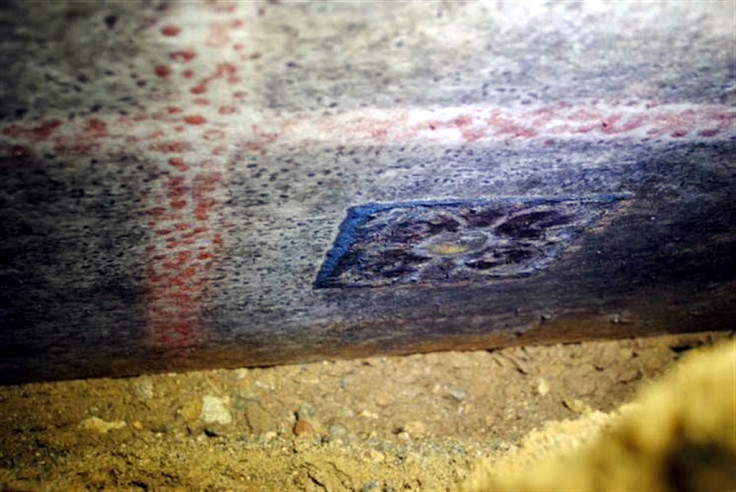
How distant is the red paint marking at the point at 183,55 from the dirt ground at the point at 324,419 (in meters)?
1.71

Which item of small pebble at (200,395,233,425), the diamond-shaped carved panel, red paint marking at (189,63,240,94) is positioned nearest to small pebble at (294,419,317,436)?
small pebble at (200,395,233,425)

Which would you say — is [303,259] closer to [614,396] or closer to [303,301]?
[303,301]

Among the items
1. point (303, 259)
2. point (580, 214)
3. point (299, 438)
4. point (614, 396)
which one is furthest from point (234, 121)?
point (614, 396)

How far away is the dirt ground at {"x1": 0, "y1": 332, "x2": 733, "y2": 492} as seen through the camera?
2096 mm

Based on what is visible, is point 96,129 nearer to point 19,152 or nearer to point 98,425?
point 19,152

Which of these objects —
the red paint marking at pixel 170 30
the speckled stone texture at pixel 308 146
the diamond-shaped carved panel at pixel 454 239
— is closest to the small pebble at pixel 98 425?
the speckled stone texture at pixel 308 146

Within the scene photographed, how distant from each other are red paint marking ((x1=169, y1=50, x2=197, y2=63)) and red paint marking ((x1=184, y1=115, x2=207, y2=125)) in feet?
0.44

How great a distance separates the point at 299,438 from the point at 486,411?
895 mm

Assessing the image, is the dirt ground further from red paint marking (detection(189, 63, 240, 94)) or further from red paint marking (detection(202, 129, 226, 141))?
red paint marking (detection(189, 63, 240, 94))

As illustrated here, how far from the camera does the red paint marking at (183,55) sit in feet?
3.17

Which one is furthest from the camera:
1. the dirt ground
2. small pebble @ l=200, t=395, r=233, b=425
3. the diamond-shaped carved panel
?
small pebble @ l=200, t=395, r=233, b=425

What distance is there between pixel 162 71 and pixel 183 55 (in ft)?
0.18

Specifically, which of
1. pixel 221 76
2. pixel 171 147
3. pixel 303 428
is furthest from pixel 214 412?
pixel 221 76

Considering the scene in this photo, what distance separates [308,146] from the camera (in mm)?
1205
